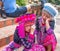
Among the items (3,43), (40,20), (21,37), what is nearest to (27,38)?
(21,37)

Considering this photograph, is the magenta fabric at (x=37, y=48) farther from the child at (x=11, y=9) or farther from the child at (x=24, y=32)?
the child at (x=11, y=9)

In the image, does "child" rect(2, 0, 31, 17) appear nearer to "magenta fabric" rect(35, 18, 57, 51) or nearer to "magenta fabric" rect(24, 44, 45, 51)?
"magenta fabric" rect(35, 18, 57, 51)

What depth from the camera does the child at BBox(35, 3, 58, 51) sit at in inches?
130

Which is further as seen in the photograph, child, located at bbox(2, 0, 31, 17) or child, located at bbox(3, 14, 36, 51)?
child, located at bbox(2, 0, 31, 17)

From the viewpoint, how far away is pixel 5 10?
6348 mm

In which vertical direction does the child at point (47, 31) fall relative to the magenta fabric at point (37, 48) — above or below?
above

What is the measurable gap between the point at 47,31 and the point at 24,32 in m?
0.30

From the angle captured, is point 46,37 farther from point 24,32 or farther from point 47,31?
point 24,32

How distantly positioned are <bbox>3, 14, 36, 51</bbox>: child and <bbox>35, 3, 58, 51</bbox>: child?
14 cm

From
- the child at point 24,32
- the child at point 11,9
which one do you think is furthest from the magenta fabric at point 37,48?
the child at point 11,9

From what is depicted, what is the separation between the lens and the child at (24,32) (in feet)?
10.6

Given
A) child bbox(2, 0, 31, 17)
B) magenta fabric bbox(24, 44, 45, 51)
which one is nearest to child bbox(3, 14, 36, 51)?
magenta fabric bbox(24, 44, 45, 51)

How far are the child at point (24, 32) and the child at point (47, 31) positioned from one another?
143mm

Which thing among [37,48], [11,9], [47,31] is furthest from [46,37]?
[11,9]
